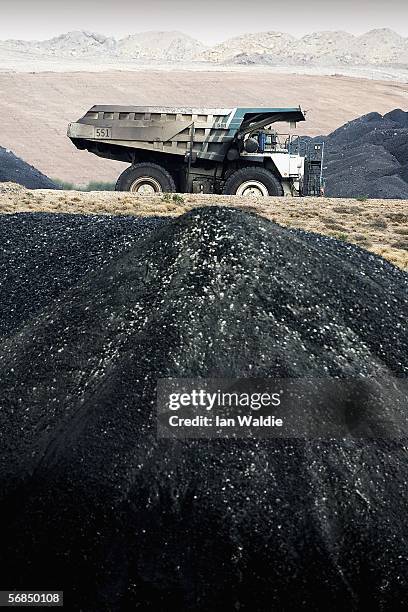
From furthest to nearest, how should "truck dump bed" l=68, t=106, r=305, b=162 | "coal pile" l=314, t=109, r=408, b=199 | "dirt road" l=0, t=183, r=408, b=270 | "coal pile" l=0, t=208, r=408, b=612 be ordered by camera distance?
"coal pile" l=314, t=109, r=408, b=199
"truck dump bed" l=68, t=106, r=305, b=162
"dirt road" l=0, t=183, r=408, b=270
"coal pile" l=0, t=208, r=408, b=612

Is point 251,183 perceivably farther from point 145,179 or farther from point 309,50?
point 309,50

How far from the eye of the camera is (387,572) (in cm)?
598

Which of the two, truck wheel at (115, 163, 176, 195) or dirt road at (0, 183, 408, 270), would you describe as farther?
truck wheel at (115, 163, 176, 195)

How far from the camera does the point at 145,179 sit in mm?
23000

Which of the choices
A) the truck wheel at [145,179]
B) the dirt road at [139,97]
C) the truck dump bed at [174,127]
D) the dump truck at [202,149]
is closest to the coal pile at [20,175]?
the truck dump bed at [174,127]

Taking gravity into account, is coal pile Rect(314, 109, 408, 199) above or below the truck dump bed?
below

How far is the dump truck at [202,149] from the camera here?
21984 mm

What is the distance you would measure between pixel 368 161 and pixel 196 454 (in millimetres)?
31385

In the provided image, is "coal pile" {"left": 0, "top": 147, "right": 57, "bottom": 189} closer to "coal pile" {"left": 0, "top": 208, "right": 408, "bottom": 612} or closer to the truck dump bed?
the truck dump bed

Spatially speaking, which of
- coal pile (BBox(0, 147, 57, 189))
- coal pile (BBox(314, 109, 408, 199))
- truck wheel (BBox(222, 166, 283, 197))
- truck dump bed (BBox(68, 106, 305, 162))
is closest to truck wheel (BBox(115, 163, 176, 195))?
truck dump bed (BBox(68, 106, 305, 162))

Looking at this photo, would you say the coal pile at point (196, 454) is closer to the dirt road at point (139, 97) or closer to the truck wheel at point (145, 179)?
the truck wheel at point (145, 179)

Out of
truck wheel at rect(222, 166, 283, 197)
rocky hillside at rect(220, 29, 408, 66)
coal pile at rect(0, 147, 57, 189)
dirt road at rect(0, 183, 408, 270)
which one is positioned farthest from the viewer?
rocky hillside at rect(220, 29, 408, 66)

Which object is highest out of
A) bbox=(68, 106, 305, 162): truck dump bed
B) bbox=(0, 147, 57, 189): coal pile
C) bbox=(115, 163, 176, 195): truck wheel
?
bbox=(68, 106, 305, 162): truck dump bed

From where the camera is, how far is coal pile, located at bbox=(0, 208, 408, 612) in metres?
5.89
